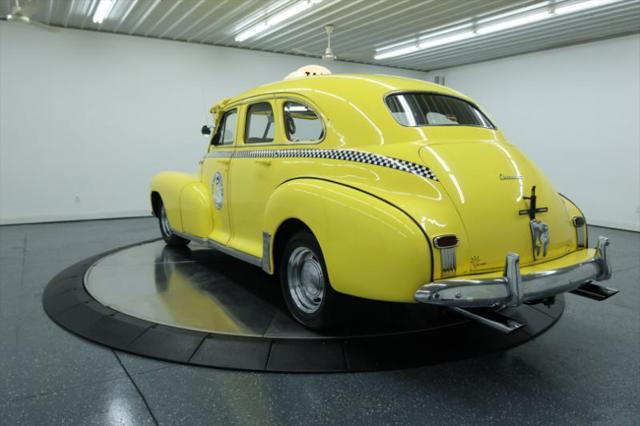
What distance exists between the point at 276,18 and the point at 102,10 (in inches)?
105

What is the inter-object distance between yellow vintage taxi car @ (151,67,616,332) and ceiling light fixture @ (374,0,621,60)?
4603 mm

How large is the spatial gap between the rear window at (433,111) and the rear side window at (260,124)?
3.65 ft

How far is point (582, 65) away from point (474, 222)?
26.2 feet

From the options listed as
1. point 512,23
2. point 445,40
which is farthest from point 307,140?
point 445,40

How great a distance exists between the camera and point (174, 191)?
4879mm

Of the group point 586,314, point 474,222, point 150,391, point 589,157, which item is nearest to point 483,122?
point 474,222

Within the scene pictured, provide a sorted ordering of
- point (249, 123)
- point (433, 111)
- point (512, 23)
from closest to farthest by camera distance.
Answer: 1. point (433, 111)
2. point (249, 123)
3. point (512, 23)

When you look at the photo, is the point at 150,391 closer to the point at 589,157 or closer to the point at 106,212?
the point at 106,212

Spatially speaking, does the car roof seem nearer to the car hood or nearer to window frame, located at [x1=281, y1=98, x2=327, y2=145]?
window frame, located at [x1=281, y1=98, x2=327, y2=145]

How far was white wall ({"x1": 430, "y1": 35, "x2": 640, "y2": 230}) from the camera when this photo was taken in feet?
26.2

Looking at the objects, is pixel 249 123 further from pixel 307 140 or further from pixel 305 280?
pixel 305 280

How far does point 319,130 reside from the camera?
3180mm

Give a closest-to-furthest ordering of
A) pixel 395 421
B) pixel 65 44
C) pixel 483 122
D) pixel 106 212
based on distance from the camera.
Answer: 1. pixel 395 421
2. pixel 483 122
3. pixel 65 44
4. pixel 106 212

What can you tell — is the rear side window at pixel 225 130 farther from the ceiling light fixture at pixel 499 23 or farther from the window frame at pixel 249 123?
the ceiling light fixture at pixel 499 23
